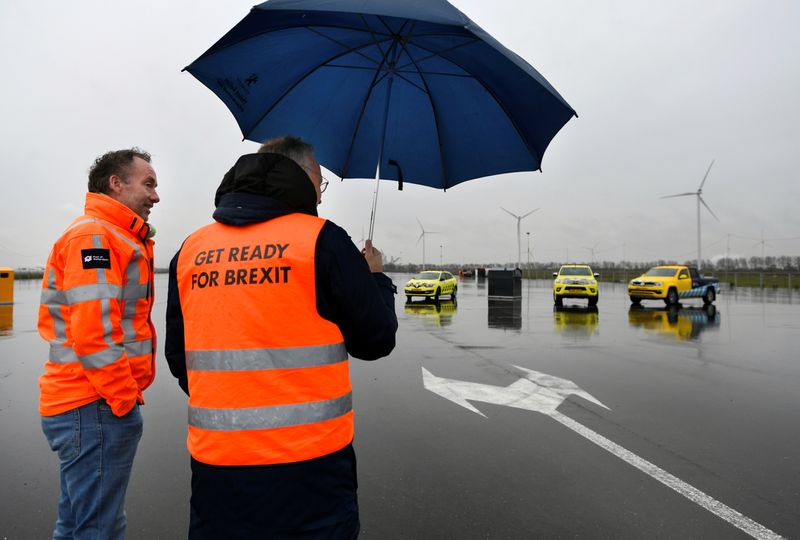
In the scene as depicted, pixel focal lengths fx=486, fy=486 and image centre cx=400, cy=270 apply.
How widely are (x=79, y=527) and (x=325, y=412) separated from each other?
1.38 metres

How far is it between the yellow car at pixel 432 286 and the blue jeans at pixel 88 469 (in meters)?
20.9

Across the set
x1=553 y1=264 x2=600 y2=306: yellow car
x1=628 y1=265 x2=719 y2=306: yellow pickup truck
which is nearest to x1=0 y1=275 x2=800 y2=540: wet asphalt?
x1=553 y1=264 x2=600 y2=306: yellow car

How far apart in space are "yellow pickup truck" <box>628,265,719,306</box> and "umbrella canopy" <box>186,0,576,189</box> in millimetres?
18889

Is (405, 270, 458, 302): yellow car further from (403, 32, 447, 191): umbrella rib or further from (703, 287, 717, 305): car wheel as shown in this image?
(403, 32, 447, 191): umbrella rib

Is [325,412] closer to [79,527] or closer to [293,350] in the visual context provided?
[293,350]

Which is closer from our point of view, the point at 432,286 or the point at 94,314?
the point at 94,314

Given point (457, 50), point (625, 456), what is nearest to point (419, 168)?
point (457, 50)

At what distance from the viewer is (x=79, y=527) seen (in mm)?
2082

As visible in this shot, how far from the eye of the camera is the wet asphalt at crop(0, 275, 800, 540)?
3.12 m

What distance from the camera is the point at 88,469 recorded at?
6.88ft

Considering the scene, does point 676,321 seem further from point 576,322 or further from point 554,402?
point 554,402

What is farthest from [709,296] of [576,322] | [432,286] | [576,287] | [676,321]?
[432,286]

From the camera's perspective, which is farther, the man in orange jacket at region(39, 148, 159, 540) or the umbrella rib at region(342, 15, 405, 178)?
the umbrella rib at region(342, 15, 405, 178)

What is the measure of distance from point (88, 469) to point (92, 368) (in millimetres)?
453
